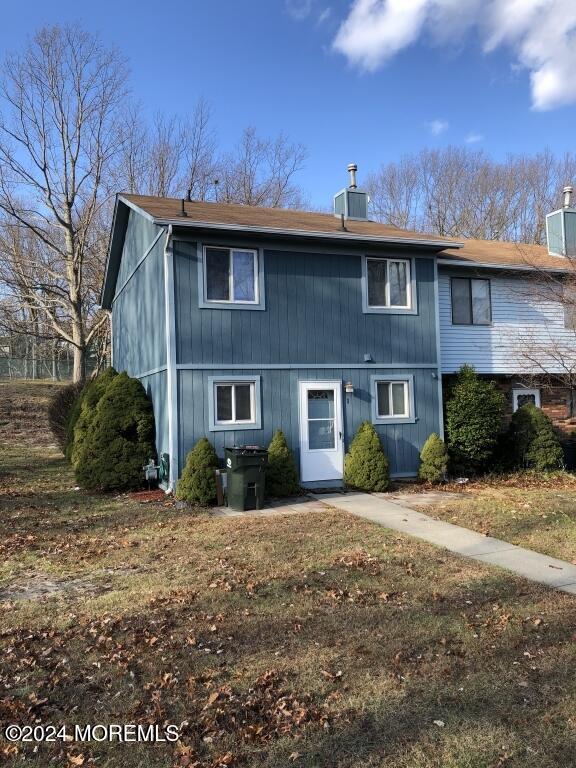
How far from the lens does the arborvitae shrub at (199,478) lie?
10.3 meters

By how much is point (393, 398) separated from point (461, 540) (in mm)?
5244

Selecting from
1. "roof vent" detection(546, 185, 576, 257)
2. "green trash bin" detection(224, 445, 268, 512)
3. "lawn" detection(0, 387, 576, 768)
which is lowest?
"lawn" detection(0, 387, 576, 768)

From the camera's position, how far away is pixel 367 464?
459 inches

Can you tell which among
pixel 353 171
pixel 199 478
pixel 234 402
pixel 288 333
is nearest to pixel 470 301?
pixel 353 171

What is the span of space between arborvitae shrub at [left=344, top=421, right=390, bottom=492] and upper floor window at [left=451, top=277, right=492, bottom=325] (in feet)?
14.1

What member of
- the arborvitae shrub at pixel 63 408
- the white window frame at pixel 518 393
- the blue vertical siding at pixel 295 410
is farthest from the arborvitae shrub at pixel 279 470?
the arborvitae shrub at pixel 63 408

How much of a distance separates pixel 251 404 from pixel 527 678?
8016 millimetres

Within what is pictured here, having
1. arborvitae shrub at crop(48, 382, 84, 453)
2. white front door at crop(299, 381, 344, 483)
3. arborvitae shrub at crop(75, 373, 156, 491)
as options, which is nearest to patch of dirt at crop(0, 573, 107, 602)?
arborvitae shrub at crop(75, 373, 156, 491)

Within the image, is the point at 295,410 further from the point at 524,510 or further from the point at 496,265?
the point at 496,265

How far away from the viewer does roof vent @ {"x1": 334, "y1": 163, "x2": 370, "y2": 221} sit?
16.2m

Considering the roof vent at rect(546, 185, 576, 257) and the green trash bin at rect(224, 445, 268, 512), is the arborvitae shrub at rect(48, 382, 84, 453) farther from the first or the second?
the roof vent at rect(546, 185, 576, 257)

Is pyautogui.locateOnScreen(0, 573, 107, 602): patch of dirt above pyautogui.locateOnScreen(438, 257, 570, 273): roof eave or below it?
below

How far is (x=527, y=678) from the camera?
393 cm

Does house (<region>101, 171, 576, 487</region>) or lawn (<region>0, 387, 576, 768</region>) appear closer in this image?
lawn (<region>0, 387, 576, 768</region>)
